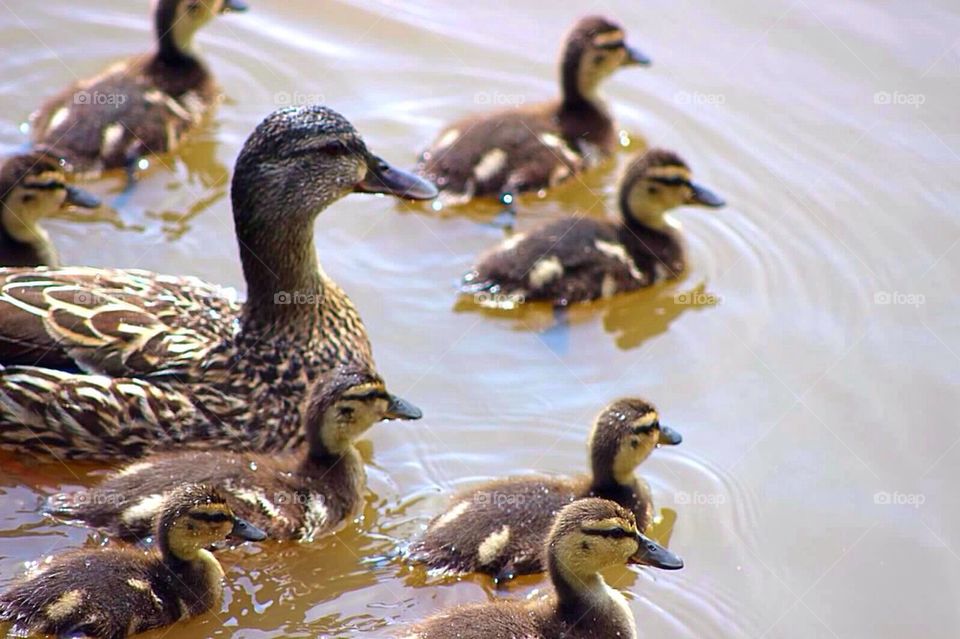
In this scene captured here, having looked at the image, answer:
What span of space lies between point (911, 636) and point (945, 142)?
9.57 ft

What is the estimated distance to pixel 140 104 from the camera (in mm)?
6785

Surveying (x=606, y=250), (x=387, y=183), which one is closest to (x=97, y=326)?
(x=387, y=183)

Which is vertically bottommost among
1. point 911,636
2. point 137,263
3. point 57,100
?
point 911,636

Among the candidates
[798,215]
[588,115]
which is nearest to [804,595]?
[798,215]

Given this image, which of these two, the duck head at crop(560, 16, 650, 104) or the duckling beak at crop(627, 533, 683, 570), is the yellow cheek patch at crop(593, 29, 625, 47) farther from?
the duckling beak at crop(627, 533, 683, 570)

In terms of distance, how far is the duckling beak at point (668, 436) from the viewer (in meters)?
5.16

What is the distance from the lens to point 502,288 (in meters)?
6.12

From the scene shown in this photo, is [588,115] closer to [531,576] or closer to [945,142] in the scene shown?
[945,142]

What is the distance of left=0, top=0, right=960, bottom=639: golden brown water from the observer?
195 inches

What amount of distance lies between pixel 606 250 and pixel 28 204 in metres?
2.26

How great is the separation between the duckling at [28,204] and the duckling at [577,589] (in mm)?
2420

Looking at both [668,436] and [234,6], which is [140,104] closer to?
[234,6]

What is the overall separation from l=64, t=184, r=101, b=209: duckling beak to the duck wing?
2.98 feet

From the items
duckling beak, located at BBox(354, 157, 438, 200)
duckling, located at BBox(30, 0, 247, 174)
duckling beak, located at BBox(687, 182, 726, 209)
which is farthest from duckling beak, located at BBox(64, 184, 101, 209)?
duckling beak, located at BBox(687, 182, 726, 209)
